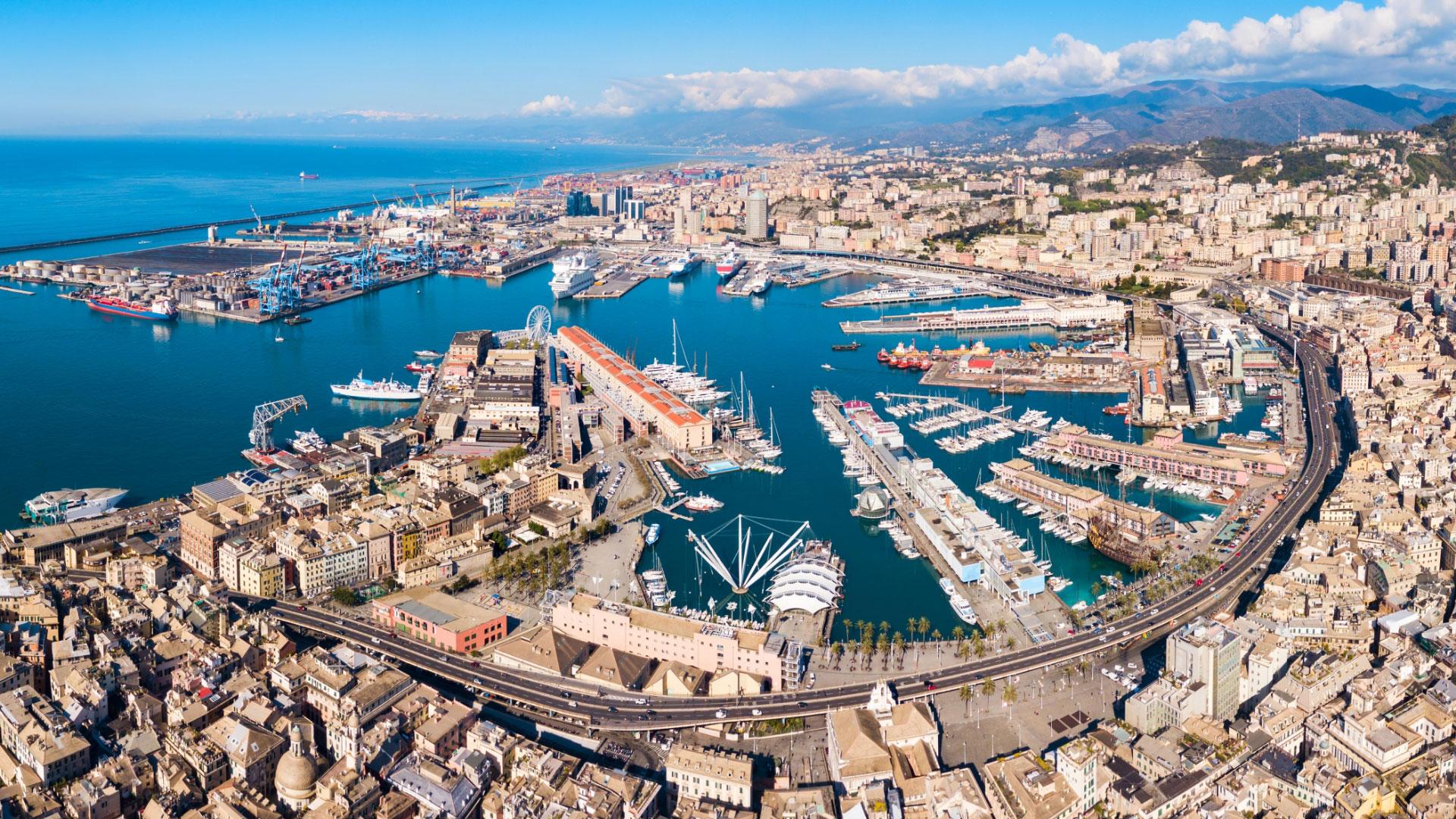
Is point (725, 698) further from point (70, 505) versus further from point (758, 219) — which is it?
point (758, 219)

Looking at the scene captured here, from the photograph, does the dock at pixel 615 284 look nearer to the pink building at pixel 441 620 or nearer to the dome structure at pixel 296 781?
the pink building at pixel 441 620

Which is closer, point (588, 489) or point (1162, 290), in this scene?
point (588, 489)

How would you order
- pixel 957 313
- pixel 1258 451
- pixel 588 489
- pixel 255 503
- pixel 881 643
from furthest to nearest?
pixel 957 313
pixel 1258 451
pixel 588 489
pixel 255 503
pixel 881 643

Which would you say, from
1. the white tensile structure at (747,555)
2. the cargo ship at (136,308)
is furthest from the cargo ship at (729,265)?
the white tensile structure at (747,555)

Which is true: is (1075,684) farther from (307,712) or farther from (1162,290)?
(1162,290)

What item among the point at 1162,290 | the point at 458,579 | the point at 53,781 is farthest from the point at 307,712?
the point at 1162,290

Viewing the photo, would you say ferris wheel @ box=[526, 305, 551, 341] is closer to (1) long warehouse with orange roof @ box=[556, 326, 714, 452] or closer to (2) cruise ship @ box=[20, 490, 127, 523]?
(1) long warehouse with orange roof @ box=[556, 326, 714, 452]

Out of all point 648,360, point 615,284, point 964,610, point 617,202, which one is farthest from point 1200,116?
point 964,610
